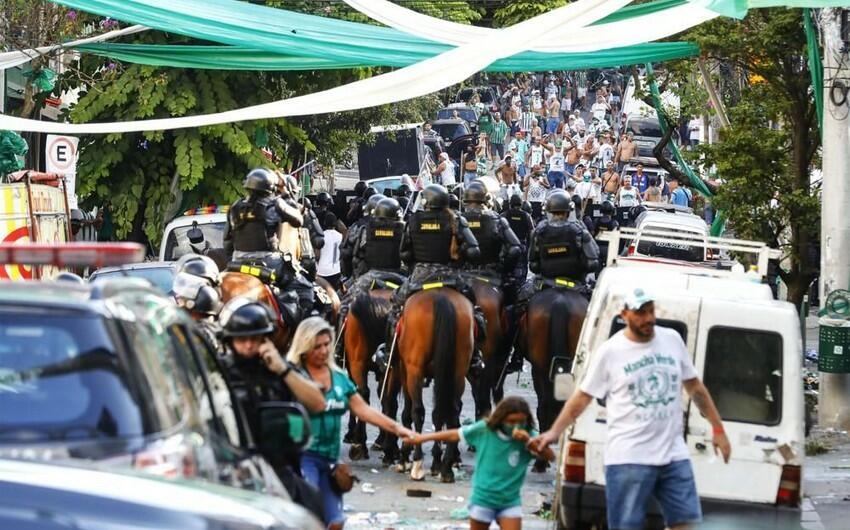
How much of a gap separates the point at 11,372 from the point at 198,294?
19.8ft

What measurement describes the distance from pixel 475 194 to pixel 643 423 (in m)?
8.06

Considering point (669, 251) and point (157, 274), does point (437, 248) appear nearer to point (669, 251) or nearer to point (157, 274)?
point (157, 274)

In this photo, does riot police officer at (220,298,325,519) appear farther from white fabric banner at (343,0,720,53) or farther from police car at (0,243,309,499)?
white fabric banner at (343,0,720,53)

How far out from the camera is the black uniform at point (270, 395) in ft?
27.7

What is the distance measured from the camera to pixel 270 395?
890 cm

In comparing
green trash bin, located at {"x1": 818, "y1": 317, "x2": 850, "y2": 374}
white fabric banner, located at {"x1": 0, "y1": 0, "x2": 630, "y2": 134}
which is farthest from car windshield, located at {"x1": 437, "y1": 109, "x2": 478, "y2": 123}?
white fabric banner, located at {"x1": 0, "y1": 0, "x2": 630, "y2": 134}

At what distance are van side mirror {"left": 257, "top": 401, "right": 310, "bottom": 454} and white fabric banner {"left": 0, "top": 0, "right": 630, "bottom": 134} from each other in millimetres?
6701

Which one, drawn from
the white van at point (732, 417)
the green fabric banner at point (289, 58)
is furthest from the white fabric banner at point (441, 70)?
the white van at point (732, 417)

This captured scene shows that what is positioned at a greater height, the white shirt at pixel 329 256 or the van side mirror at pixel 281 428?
the van side mirror at pixel 281 428

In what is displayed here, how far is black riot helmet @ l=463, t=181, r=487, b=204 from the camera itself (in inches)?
683

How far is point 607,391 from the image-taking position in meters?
9.62

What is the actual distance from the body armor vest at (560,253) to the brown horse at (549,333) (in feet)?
0.89

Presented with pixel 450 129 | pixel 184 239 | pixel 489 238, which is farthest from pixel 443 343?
pixel 450 129

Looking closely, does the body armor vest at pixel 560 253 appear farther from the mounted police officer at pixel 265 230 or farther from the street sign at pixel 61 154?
the street sign at pixel 61 154
